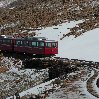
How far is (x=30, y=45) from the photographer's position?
2199 inches

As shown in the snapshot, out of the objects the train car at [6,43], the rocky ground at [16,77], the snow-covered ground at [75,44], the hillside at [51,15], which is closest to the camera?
the rocky ground at [16,77]

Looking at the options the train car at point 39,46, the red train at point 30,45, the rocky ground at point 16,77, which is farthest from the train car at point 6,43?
the rocky ground at point 16,77

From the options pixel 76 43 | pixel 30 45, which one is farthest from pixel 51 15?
pixel 30 45

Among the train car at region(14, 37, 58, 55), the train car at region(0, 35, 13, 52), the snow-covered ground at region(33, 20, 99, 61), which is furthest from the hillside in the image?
the train car at region(14, 37, 58, 55)

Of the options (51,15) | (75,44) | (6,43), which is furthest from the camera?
(51,15)

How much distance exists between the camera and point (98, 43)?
2288 inches

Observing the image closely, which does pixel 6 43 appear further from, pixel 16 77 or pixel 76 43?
pixel 16 77

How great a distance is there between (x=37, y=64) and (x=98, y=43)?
12558 millimetres

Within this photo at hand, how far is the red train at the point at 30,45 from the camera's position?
174ft

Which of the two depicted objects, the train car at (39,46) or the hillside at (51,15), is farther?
the hillside at (51,15)

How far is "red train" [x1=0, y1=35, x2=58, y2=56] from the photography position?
53.1 m

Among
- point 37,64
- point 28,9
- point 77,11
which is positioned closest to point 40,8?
point 28,9

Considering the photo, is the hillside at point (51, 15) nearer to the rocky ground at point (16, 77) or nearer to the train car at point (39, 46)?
the train car at point (39, 46)

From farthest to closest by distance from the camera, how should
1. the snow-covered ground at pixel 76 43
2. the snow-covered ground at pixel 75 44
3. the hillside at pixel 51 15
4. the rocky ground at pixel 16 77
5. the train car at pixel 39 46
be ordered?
the hillside at pixel 51 15
the train car at pixel 39 46
the snow-covered ground at pixel 76 43
the snow-covered ground at pixel 75 44
the rocky ground at pixel 16 77
